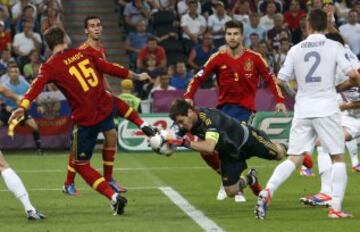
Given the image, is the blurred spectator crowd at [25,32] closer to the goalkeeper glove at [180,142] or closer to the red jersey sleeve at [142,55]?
the red jersey sleeve at [142,55]

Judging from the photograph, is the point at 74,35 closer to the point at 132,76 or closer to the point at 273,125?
the point at 273,125

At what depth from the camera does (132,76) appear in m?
13.0

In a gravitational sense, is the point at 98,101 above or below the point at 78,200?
above

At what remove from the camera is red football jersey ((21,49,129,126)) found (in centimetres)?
1273

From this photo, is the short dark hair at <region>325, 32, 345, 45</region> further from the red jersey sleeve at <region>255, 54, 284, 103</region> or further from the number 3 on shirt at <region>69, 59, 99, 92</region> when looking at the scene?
the number 3 on shirt at <region>69, 59, 99, 92</region>

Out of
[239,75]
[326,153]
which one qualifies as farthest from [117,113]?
[326,153]

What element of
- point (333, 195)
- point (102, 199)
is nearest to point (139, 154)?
point (102, 199)

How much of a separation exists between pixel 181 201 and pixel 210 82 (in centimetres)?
1109

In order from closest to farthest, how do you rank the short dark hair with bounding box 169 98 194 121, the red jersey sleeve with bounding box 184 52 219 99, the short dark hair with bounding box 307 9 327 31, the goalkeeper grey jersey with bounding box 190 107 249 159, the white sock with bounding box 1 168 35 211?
the short dark hair with bounding box 169 98 194 121, the short dark hair with bounding box 307 9 327 31, the goalkeeper grey jersey with bounding box 190 107 249 159, the white sock with bounding box 1 168 35 211, the red jersey sleeve with bounding box 184 52 219 99

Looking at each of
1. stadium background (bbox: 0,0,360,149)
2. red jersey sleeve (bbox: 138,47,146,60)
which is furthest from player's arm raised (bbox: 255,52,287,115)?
red jersey sleeve (bbox: 138,47,146,60)

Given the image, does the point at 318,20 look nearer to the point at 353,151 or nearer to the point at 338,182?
the point at 338,182

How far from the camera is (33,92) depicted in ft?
41.2

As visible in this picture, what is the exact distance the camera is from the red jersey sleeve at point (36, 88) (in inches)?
490

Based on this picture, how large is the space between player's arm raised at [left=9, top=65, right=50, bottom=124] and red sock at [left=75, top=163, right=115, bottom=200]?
0.95 meters
